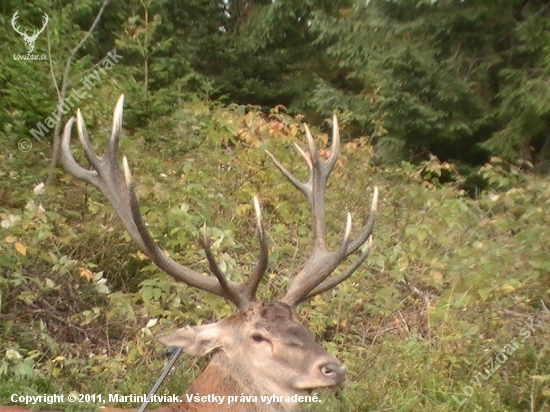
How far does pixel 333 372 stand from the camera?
304 cm

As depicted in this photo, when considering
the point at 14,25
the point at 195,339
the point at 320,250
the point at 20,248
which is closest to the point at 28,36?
the point at 14,25

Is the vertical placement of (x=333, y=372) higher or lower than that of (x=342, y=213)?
lower

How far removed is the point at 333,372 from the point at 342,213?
12.2ft

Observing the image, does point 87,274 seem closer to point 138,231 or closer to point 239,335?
point 138,231

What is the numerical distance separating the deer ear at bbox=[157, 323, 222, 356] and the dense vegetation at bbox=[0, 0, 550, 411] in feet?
3.00

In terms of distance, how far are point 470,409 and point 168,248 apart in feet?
8.50

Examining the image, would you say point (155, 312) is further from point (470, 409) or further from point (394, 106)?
point (394, 106)

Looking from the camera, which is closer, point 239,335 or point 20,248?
point 239,335

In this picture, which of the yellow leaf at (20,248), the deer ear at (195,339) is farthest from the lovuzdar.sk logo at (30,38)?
the deer ear at (195,339)

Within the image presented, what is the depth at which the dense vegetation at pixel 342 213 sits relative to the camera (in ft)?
14.1

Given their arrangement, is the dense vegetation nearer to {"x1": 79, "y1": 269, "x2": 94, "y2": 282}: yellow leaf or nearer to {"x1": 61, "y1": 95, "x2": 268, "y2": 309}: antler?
{"x1": 79, "y1": 269, "x2": 94, "y2": 282}: yellow leaf

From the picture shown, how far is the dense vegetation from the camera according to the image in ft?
14.1

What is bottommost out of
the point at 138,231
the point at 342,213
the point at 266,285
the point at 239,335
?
the point at 266,285

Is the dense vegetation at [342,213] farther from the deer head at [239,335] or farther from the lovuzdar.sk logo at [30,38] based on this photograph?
the deer head at [239,335]
